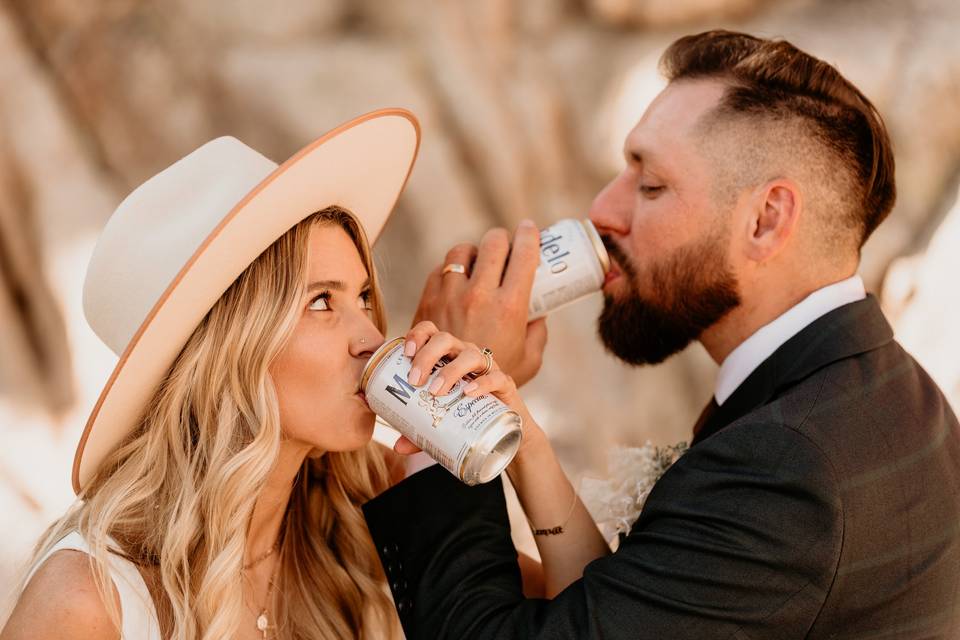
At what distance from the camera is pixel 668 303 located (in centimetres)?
159

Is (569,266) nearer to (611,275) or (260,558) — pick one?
(611,275)

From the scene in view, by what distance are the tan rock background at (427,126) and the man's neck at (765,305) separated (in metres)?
1.38

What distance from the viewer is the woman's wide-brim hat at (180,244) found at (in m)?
1.17

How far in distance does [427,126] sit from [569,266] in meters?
1.65

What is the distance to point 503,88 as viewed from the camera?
309cm

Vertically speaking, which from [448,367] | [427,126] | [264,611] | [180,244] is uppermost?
[427,126]

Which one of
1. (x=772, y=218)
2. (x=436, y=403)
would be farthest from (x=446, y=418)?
(x=772, y=218)

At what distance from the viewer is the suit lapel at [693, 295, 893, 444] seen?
136cm

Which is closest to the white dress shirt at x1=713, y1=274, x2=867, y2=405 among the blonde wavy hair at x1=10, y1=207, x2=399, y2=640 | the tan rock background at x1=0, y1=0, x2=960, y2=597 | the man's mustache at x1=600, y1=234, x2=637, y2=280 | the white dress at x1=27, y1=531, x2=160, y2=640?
the man's mustache at x1=600, y1=234, x2=637, y2=280

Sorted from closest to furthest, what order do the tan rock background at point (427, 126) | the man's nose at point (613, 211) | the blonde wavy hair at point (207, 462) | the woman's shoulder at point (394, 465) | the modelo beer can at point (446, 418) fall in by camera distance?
the modelo beer can at point (446, 418) < the blonde wavy hair at point (207, 462) < the man's nose at point (613, 211) < the woman's shoulder at point (394, 465) < the tan rock background at point (427, 126)

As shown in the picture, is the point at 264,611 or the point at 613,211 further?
the point at 613,211

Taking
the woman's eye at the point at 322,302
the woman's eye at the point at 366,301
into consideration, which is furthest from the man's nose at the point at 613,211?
the woman's eye at the point at 322,302

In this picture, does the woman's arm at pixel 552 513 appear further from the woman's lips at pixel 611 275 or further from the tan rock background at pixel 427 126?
the tan rock background at pixel 427 126

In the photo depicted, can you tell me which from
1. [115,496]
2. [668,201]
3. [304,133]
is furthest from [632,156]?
[304,133]
